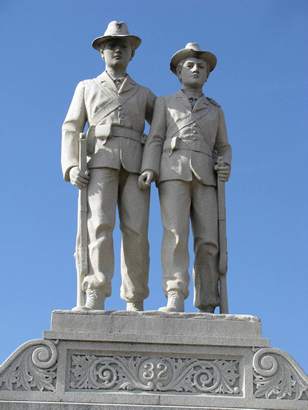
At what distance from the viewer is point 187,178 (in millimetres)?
12289

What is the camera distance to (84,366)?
1137 centimetres

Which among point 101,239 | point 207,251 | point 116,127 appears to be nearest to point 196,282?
point 207,251

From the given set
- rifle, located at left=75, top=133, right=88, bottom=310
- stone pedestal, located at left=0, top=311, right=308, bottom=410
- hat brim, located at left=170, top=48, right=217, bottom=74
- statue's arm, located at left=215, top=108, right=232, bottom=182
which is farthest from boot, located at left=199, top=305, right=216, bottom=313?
hat brim, located at left=170, top=48, right=217, bottom=74

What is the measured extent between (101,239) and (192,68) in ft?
8.59

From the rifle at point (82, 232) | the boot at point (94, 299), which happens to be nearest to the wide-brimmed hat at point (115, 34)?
the rifle at point (82, 232)

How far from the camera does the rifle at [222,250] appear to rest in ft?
39.9

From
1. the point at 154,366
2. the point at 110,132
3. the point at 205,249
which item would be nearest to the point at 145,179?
the point at 110,132

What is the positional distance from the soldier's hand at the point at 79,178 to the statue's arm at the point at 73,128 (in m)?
0.16

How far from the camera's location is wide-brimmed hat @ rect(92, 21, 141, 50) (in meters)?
12.8

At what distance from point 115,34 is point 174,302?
3.52m

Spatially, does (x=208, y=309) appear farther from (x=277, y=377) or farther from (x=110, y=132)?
(x=110, y=132)

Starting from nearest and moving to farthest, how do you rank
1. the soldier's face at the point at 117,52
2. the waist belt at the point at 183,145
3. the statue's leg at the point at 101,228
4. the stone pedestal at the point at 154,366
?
the stone pedestal at the point at 154,366, the statue's leg at the point at 101,228, the waist belt at the point at 183,145, the soldier's face at the point at 117,52

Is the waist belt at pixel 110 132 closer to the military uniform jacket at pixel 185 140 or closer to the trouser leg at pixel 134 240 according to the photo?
the military uniform jacket at pixel 185 140

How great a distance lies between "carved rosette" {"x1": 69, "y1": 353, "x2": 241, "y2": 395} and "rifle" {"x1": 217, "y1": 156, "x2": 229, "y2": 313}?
2.95 feet
